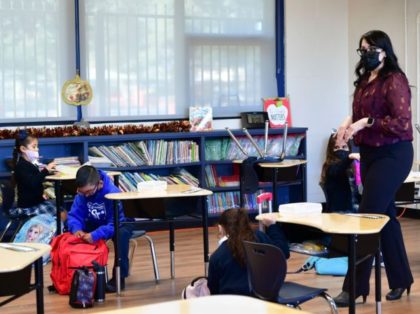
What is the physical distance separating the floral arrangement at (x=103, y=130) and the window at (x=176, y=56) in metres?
0.26

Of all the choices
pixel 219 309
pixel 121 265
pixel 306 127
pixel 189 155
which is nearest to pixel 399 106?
pixel 121 265

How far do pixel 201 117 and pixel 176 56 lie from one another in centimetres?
70

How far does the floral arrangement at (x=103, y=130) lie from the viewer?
27.1 feet

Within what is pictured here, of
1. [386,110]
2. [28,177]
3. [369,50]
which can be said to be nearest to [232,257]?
[386,110]

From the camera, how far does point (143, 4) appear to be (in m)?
8.91

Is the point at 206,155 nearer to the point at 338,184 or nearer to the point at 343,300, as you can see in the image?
the point at 338,184

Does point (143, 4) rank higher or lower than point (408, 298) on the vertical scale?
higher

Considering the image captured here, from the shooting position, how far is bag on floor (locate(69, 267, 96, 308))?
5.61 metres

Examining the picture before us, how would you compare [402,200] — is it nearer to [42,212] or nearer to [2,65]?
[42,212]

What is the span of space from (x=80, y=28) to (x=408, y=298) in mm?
4563

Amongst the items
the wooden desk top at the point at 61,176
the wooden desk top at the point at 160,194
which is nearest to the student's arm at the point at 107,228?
the wooden desk top at the point at 160,194

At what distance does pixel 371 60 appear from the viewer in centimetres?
497

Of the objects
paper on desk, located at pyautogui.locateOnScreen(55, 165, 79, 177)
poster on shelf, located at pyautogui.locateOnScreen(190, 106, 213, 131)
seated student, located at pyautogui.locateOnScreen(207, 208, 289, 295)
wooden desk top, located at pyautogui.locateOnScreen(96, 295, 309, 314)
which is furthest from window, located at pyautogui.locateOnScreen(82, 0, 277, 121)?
wooden desk top, located at pyautogui.locateOnScreen(96, 295, 309, 314)

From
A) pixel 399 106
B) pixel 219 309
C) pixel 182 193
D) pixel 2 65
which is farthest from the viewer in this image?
pixel 2 65
